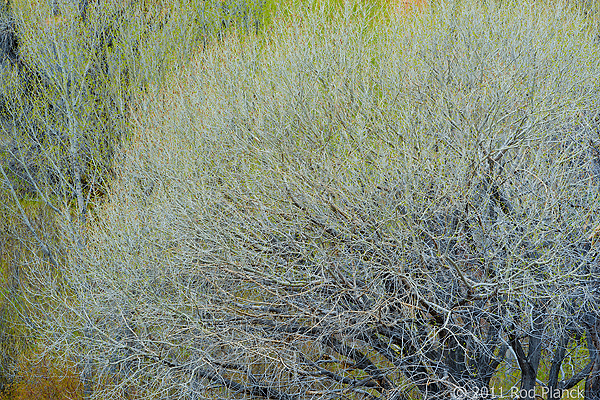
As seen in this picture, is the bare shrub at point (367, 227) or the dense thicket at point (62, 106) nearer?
the bare shrub at point (367, 227)

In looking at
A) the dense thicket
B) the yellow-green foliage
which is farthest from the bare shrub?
the dense thicket

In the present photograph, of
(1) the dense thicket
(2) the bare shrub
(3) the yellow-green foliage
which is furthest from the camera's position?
(1) the dense thicket

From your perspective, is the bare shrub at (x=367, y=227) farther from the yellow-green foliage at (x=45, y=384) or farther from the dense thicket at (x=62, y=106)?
the dense thicket at (x=62, y=106)

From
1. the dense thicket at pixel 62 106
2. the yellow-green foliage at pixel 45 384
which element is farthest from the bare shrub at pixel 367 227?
the dense thicket at pixel 62 106

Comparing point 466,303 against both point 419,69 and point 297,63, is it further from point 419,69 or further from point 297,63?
point 297,63

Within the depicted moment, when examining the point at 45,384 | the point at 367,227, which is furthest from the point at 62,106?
the point at 367,227

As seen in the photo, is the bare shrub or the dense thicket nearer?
the bare shrub

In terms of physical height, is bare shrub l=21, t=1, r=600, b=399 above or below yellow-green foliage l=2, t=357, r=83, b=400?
above

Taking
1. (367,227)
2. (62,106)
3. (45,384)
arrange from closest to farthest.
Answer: (367,227) < (45,384) < (62,106)

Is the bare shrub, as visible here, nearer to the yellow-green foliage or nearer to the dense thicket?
the yellow-green foliage

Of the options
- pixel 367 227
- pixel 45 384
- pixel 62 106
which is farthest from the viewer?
pixel 62 106

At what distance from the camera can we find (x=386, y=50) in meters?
13.7

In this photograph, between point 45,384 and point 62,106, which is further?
point 62,106

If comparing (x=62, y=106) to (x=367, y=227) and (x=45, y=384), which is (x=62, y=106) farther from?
(x=367, y=227)
